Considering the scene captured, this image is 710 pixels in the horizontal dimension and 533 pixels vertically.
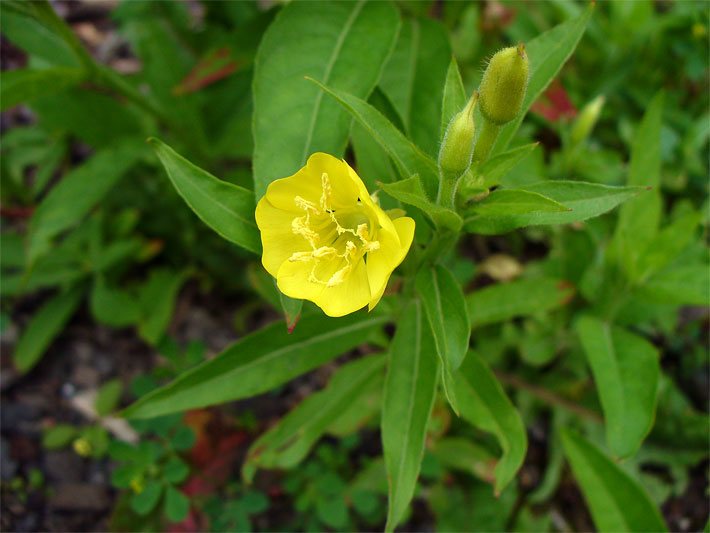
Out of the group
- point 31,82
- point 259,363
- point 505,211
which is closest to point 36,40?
point 31,82

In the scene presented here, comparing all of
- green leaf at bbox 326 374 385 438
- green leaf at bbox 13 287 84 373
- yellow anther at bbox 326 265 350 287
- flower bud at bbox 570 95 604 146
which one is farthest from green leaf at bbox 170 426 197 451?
flower bud at bbox 570 95 604 146

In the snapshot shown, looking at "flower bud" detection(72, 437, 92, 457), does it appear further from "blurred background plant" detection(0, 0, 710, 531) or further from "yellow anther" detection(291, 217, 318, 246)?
"yellow anther" detection(291, 217, 318, 246)

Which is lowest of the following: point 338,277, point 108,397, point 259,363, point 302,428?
point 108,397

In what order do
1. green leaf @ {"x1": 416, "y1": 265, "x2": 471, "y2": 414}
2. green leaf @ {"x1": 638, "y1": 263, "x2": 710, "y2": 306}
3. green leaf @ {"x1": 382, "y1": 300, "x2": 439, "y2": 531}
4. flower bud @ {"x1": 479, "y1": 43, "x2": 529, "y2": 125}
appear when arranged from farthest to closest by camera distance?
green leaf @ {"x1": 638, "y1": 263, "x2": 710, "y2": 306} → green leaf @ {"x1": 382, "y1": 300, "x2": 439, "y2": 531} → green leaf @ {"x1": 416, "y1": 265, "x2": 471, "y2": 414} → flower bud @ {"x1": 479, "y1": 43, "x2": 529, "y2": 125}

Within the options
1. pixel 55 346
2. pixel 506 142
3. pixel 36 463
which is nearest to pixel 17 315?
pixel 55 346

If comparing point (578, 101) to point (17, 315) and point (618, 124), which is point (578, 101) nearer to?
point (618, 124)

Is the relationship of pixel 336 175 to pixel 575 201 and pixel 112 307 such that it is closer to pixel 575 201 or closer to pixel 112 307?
pixel 575 201
